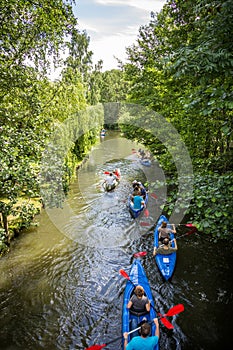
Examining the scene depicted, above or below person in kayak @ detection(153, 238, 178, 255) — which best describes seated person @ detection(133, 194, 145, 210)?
above

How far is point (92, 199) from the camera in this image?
12.9 m

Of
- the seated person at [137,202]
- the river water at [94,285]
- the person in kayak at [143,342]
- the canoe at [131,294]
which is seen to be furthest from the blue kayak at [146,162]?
the person in kayak at [143,342]

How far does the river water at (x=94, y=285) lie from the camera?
5133 millimetres

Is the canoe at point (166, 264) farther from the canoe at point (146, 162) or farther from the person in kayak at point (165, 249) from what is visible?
the canoe at point (146, 162)

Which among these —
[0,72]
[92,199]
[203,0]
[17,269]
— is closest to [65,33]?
[0,72]

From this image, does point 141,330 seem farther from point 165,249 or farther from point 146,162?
point 146,162

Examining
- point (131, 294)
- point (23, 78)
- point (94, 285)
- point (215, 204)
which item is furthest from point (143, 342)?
point (23, 78)

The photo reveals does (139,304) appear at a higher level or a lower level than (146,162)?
lower

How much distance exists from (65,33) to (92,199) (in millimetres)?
8461

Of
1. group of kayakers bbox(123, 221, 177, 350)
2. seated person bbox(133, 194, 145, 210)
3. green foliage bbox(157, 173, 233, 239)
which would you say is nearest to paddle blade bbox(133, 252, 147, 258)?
group of kayakers bbox(123, 221, 177, 350)

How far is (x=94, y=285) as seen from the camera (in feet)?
21.8

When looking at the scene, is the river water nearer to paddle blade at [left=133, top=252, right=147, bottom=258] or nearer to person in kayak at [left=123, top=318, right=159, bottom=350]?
paddle blade at [left=133, top=252, right=147, bottom=258]

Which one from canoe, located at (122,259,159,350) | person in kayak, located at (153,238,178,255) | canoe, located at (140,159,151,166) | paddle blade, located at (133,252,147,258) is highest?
canoe, located at (140,159,151,166)

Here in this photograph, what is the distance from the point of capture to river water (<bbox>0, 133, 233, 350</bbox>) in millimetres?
5133
